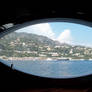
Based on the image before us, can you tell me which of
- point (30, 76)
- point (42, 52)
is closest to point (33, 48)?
point (42, 52)

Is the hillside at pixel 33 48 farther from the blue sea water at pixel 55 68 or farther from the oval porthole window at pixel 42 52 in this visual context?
the blue sea water at pixel 55 68

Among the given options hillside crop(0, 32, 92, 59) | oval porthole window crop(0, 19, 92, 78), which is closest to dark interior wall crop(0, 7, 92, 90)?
oval porthole window crop(0, 19, 92, 78)

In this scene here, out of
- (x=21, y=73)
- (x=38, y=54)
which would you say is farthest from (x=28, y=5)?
(x=21, y=73)

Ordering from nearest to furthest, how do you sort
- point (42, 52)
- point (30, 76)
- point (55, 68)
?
point (30, 76) → point (42, 52) → point (55, 68)

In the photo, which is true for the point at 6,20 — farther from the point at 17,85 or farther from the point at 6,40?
the point at 17,85

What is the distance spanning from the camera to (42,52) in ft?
7.86

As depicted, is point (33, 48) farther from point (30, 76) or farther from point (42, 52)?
point (30, 76)

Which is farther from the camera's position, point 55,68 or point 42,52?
point 55,68

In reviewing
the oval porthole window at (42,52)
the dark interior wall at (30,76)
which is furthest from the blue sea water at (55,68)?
the dark interior wall at (30,76)

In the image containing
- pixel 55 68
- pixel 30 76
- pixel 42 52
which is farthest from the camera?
pixel 55 68

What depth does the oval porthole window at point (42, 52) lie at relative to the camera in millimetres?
2350

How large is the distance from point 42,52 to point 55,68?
40 cm

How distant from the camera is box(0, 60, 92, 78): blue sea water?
2.34 metres

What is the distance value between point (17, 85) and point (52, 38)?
101 cm
